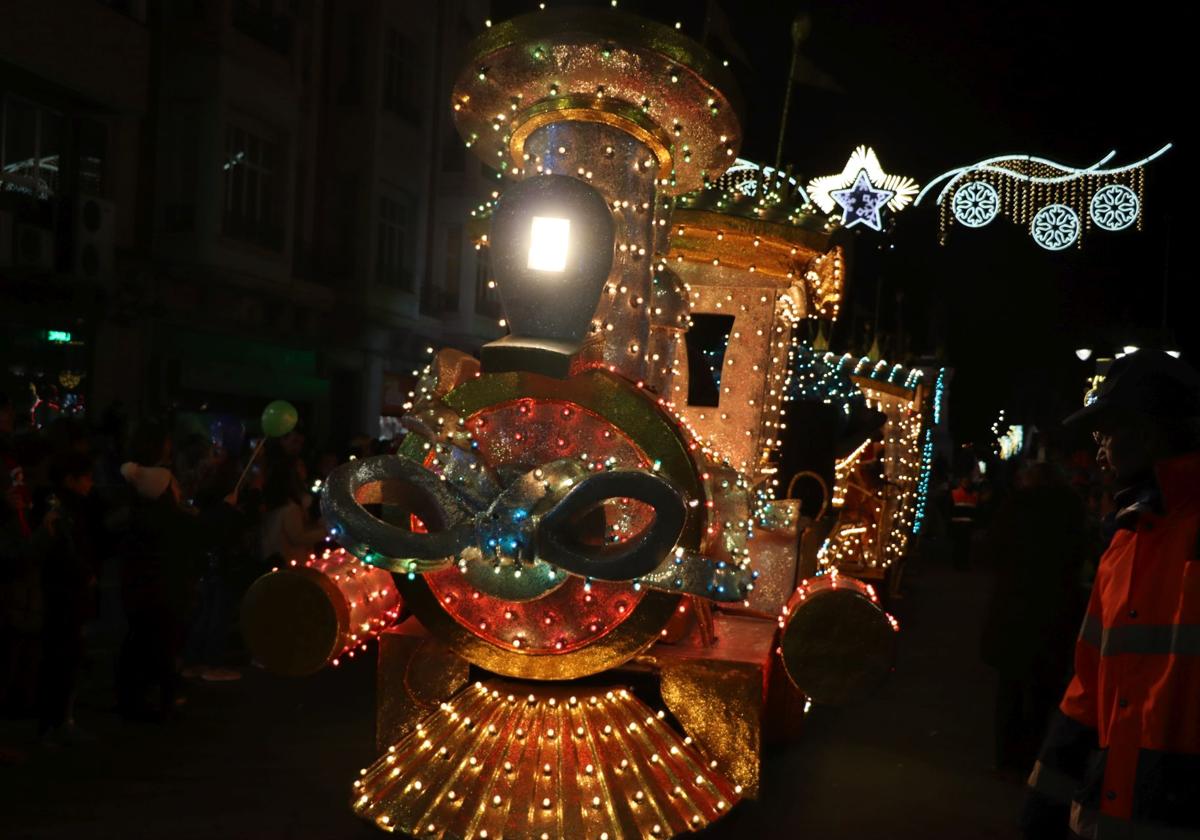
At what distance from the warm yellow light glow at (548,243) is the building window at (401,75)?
19036 mm

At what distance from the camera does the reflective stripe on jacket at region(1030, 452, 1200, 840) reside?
8.70 feet

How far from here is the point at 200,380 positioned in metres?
17.8

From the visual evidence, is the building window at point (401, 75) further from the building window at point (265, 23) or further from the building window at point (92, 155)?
the building window at point (92, 155)

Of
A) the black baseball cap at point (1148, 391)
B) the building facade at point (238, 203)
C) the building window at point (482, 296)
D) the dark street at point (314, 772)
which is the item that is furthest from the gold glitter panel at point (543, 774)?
the building window at point (482, 296)

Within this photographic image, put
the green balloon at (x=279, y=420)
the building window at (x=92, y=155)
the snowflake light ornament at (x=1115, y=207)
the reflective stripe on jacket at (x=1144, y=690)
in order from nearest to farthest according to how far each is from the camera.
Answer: the reflective stripe on jacket at (x=1144, y=690) → the green balloon at (x=279, y=420) → the snowflake light ornament at (x=1115, y=207) → the building window at (x=92, y=155)

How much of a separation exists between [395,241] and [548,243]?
19.5 meters

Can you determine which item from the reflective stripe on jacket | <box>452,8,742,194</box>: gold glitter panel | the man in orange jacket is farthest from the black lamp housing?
the reflective stripe on jacket

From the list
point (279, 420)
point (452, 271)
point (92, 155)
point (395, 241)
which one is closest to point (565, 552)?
point (279, 420)

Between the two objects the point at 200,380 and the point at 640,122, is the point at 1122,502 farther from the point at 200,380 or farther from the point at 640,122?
the point at 200,380

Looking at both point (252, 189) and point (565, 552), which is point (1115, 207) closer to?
point (252, 189)

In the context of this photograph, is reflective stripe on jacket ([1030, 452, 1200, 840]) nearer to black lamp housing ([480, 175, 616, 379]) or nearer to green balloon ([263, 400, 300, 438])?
black lamp housing ([480, 175, 616, 379])

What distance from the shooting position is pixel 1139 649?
276 centimetres

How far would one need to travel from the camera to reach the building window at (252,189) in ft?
59.5

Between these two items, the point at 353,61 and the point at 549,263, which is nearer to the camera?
the point at 549,263
